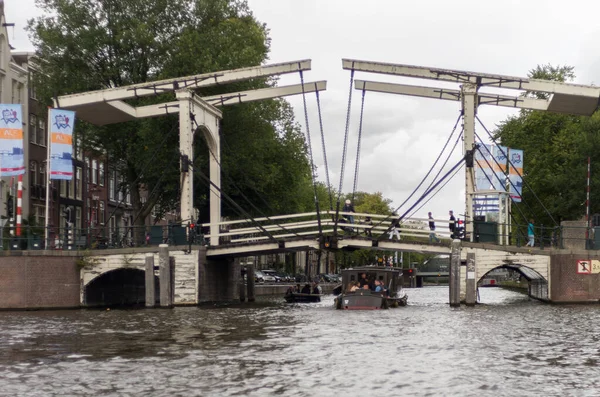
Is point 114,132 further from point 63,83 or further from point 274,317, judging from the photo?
point 274,317

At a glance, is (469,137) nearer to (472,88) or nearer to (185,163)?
(472,88)

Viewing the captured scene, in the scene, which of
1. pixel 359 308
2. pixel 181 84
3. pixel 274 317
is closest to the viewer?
pixel 274 317

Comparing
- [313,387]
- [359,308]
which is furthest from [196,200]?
[313,387]

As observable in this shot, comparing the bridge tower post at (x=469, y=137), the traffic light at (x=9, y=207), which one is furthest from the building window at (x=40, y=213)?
the bridge tower post at (x=469, y=137)

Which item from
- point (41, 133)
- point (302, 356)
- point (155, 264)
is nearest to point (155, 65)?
point (41, 133)

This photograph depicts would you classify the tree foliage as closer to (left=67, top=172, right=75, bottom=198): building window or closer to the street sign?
the street sign

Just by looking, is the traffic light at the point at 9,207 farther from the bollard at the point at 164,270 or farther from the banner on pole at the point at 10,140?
the bollard at the point at 164,270

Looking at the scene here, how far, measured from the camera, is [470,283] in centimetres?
3988

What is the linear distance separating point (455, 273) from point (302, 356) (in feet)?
67.1

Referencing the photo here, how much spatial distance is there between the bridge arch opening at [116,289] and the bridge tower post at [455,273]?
13426 millimetres

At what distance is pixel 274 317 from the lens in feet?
112

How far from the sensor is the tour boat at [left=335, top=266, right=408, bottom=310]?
3922 centimetres

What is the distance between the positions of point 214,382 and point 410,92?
27.4m

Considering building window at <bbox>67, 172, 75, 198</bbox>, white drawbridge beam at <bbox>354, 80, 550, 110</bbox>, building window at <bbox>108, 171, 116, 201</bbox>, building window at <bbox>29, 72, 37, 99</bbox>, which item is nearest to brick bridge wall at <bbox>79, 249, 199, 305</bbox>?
white drawbridge beam at <bbox>354, 80, 550, 110</bbox>
